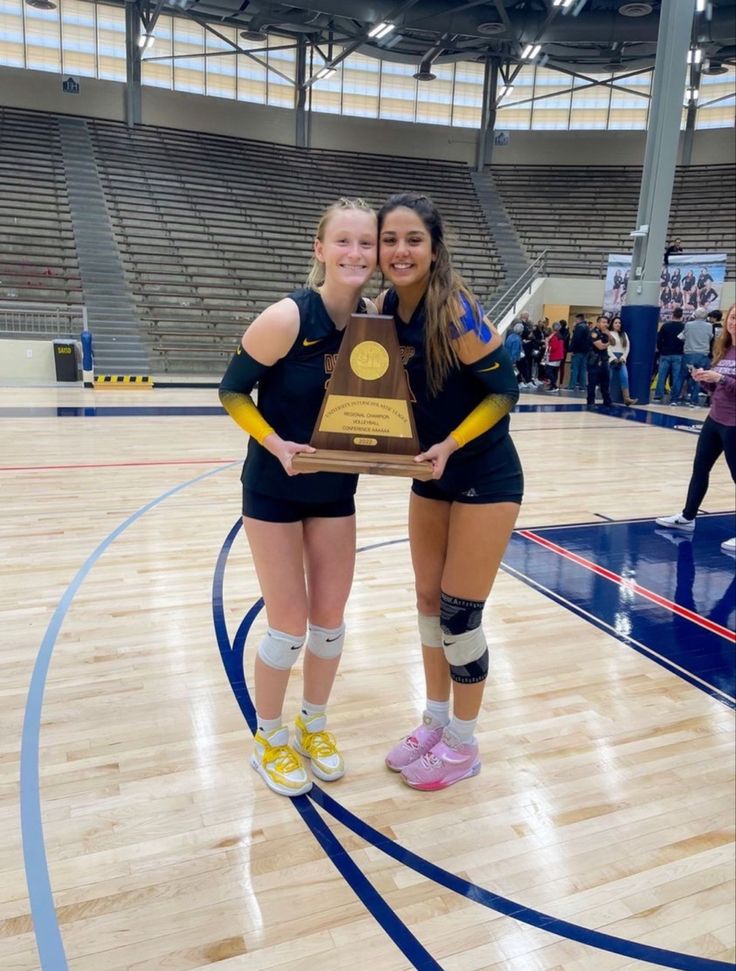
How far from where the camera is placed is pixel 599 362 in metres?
11.6

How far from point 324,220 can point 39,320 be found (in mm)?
13130

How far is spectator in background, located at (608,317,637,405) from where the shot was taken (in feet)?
37.3

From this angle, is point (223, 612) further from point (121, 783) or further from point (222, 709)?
point (121, 783)

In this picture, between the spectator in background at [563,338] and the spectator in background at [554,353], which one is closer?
the spectator in background at [563,338]

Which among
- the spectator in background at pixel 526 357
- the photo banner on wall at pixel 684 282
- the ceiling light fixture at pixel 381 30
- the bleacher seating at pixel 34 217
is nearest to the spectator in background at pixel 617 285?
the photo banner on wall at pixel 684 282

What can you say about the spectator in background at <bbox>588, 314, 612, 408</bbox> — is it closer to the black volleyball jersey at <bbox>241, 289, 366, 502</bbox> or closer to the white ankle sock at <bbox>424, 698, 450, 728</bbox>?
the white ankle sock at <bbox>424, 698, 450, 728</bbox>

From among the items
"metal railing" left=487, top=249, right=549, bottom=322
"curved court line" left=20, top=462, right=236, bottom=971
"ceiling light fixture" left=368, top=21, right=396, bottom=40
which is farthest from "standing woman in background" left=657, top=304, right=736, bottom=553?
"ceiling light fixture" left=368, top=21, right=396, bottom=40

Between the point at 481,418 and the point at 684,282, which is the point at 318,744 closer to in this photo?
the point at 481,418

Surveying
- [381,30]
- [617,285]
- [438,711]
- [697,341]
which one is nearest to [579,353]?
[697,341]

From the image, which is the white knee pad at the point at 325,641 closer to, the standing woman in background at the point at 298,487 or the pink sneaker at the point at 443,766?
the standing woman in background at the point at 298,487

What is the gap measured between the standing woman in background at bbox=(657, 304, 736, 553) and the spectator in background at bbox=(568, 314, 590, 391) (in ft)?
25.3

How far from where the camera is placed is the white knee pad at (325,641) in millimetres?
2123

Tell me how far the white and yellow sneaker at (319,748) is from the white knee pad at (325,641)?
0.25 m

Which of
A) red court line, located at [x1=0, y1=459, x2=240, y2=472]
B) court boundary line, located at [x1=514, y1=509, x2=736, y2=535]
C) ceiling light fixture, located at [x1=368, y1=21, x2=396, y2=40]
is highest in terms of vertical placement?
ceiling light fixture, located at [x1=368, y1=21, x2=396, y2=40]
